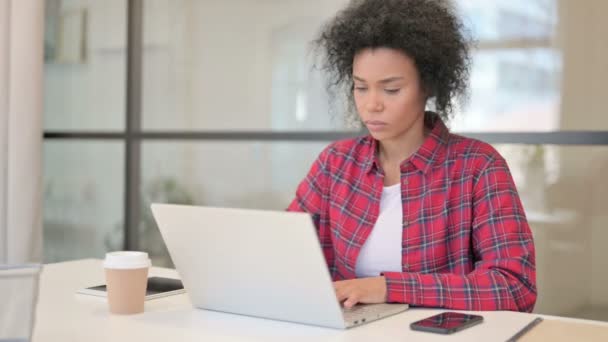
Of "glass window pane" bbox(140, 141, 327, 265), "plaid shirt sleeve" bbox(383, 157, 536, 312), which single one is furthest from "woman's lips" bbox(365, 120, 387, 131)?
"glass window pane" bbox(140, 141, 327, 265)

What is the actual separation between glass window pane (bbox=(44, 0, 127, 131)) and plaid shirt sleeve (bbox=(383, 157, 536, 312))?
7.68 feet

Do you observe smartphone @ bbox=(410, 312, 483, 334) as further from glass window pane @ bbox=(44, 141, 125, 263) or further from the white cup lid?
glass window pane @ bbox=(44, 141, 125, 263)

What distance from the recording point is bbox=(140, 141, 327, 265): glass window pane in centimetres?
311

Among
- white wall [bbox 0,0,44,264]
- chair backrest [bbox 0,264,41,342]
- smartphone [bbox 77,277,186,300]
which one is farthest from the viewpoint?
white wall [bbox 0,0,44,264]

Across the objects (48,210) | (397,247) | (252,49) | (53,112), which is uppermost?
(252,49)

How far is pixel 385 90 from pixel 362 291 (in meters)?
0.48

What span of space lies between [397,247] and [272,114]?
5.14 ft

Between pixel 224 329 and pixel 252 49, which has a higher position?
pixel 252 49

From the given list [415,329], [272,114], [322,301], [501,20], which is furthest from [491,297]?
[272,114]

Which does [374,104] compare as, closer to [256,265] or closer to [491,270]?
[491,270]

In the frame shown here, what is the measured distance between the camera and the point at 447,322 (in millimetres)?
1230

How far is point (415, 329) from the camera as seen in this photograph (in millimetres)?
1194

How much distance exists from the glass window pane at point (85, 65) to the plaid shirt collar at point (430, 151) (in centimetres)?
206

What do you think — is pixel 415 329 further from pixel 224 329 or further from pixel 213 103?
pixel 213 103
